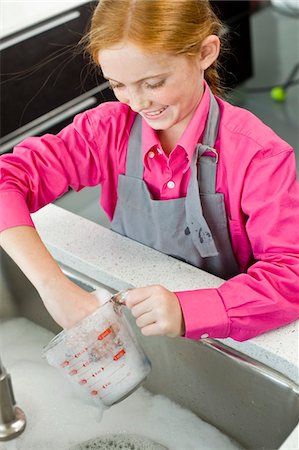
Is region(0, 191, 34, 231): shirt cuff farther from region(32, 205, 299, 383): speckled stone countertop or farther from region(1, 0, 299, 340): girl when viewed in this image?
region(32, 205, 299, 383): speckled stone countertop

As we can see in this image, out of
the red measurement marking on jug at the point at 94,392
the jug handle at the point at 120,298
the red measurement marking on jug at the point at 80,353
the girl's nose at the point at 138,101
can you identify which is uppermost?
the girl's nose at the point at 138,101

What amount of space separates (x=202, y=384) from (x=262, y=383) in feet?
0.47

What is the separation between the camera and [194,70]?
115 centimetres

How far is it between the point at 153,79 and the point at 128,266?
343 mm

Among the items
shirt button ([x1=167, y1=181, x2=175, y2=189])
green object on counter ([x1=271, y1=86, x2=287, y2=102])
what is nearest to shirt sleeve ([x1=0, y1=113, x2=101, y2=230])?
shirt button ([x1=167, y1=181, x2=175, y2=189])

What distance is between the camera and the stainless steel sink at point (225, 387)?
1.10 meters

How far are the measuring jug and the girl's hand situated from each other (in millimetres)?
30

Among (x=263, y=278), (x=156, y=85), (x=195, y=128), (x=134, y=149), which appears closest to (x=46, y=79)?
(x=134, y=149)

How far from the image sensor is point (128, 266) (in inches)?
49.4

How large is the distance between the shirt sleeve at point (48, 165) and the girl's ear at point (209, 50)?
276mm

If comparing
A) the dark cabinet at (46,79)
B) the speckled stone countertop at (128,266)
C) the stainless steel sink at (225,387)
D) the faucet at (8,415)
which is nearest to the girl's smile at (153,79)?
the speckled stone countertop at (128,266)

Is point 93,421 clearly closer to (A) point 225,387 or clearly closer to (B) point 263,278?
(A) point 225,387

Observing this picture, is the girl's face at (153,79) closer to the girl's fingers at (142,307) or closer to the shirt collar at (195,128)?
the shirt collar at (195,128)

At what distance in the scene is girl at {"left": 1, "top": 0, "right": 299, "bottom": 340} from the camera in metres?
1.08
